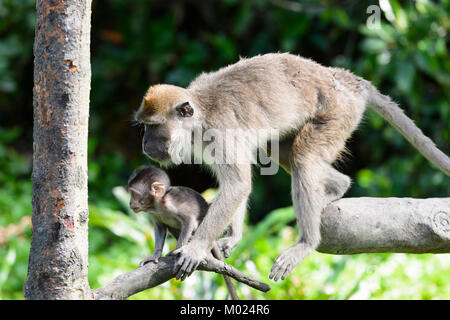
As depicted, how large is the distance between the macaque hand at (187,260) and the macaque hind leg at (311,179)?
669 millimetres

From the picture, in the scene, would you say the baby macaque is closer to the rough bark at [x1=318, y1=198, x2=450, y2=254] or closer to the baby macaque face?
the baby macaque face

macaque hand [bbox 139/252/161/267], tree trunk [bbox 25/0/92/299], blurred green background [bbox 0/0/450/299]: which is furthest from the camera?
blurred green background [bbox 0/0/450/299]

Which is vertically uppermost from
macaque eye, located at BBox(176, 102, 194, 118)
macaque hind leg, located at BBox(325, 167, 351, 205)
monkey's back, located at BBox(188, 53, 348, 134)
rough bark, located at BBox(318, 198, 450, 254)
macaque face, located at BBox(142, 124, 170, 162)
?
monkey's back, located at BBox(188, 53, 348, 134)

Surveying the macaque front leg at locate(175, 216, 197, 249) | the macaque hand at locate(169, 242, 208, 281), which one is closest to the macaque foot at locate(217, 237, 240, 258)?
the macaque front leg at locate(175, 216, 197, 249)

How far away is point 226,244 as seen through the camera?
4.06m

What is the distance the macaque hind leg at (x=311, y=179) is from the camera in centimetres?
382

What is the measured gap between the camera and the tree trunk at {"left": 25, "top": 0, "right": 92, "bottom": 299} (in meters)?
2.78

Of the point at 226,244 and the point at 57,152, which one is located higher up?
the point at 57,152

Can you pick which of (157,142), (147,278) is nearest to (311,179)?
(157,142)

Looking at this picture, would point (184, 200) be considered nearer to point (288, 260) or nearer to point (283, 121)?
point (288, 260)

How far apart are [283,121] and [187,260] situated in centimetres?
130

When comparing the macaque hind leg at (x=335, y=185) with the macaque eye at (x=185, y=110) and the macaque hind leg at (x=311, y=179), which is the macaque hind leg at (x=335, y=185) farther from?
the macaque eye at (x=185, y=110)

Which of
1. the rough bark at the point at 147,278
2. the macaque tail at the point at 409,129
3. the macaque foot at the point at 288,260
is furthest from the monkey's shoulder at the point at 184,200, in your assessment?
the macaque tail at the point at 409,129

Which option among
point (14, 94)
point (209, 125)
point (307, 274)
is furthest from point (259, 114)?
point (14, 94)
